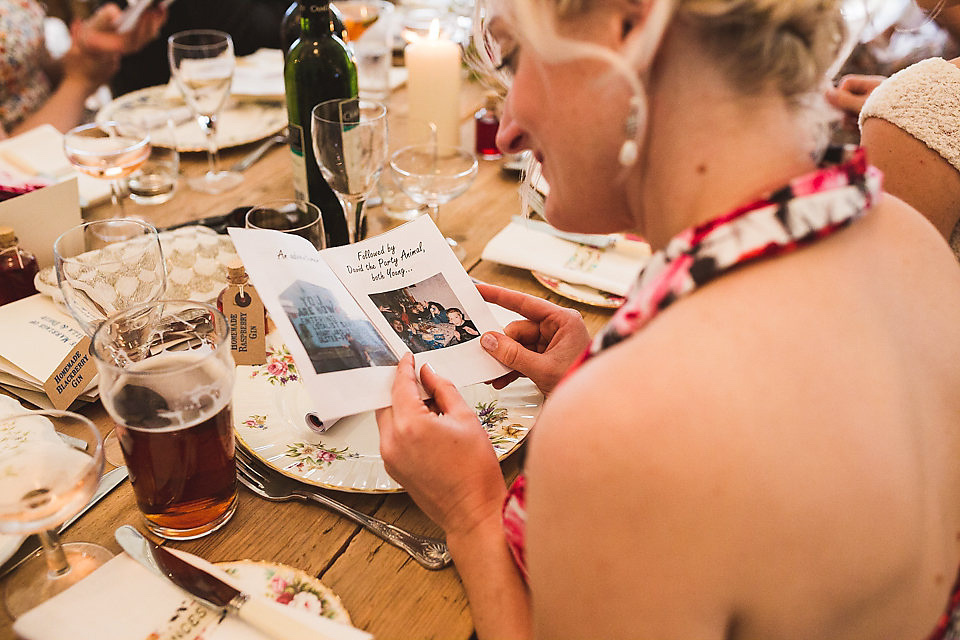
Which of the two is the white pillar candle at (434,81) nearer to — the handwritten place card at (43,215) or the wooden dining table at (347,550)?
the handwritten place card at (43,215)

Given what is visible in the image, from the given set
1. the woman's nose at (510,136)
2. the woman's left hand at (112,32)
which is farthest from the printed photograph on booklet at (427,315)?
the woman's left hand at (112,32)

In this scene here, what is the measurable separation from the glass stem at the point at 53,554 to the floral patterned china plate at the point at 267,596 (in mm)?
127

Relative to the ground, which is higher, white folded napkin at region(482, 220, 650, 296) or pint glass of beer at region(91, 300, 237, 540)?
pint glass of beer at region(91, 300, 237, 540)

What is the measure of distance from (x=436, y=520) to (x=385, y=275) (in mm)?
351

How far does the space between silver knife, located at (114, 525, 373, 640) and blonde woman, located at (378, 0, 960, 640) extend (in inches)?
5.6

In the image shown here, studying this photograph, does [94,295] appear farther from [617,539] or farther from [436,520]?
[617,539]

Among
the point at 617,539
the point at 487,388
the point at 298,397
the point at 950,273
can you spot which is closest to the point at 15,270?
the point at 298,397

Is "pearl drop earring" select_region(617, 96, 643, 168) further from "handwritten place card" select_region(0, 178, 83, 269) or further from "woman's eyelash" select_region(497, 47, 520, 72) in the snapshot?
"handwritten place card" select_region(0, 178, 83, 269)

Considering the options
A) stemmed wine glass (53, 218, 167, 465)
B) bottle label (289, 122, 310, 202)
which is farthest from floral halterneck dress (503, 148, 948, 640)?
bottle label (289, 122, 310, 202)

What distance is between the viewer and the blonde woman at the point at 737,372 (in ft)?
1.61

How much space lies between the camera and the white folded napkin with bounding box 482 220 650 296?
3.91ft

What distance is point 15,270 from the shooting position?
1.05 metres

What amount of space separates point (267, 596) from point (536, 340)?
1.63 ft

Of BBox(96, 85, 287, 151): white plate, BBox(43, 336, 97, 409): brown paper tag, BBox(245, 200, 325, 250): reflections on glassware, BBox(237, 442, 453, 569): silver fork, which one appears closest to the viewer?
BBox(237, 442, 453, 569): silver fork
